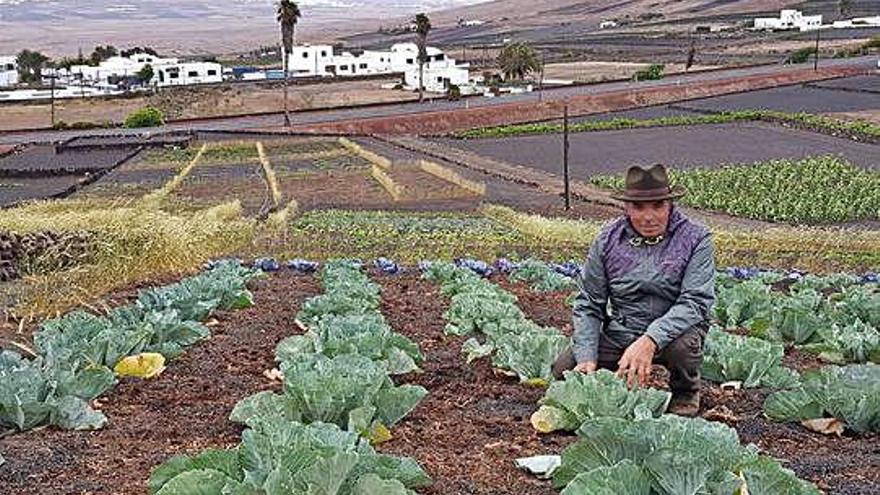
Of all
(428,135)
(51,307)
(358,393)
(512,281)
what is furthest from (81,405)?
(428,135)

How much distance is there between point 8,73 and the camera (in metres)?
121

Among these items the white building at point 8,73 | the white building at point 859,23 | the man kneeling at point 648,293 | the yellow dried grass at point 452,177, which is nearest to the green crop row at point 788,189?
the yellow dried grass at point 452,177

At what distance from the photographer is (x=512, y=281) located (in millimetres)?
15430

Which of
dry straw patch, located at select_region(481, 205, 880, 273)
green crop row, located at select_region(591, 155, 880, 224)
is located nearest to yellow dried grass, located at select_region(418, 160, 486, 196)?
green crop row, located at select_region(591, 155, 880, 224)

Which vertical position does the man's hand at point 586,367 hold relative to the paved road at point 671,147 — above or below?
above

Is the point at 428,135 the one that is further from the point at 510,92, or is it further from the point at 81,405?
the point at 81,405

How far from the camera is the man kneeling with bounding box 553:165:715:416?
6.50 metres

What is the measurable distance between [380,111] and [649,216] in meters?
62.6

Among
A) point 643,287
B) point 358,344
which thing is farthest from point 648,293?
point 358,344

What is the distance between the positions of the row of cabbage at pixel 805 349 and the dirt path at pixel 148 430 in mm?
3087

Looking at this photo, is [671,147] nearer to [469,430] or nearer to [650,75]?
[650,75]

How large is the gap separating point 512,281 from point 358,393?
9257 millimetres

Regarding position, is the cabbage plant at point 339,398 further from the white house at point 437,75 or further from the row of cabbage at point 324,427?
the white house at point 437,75

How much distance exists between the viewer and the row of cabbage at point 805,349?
6.65 m
